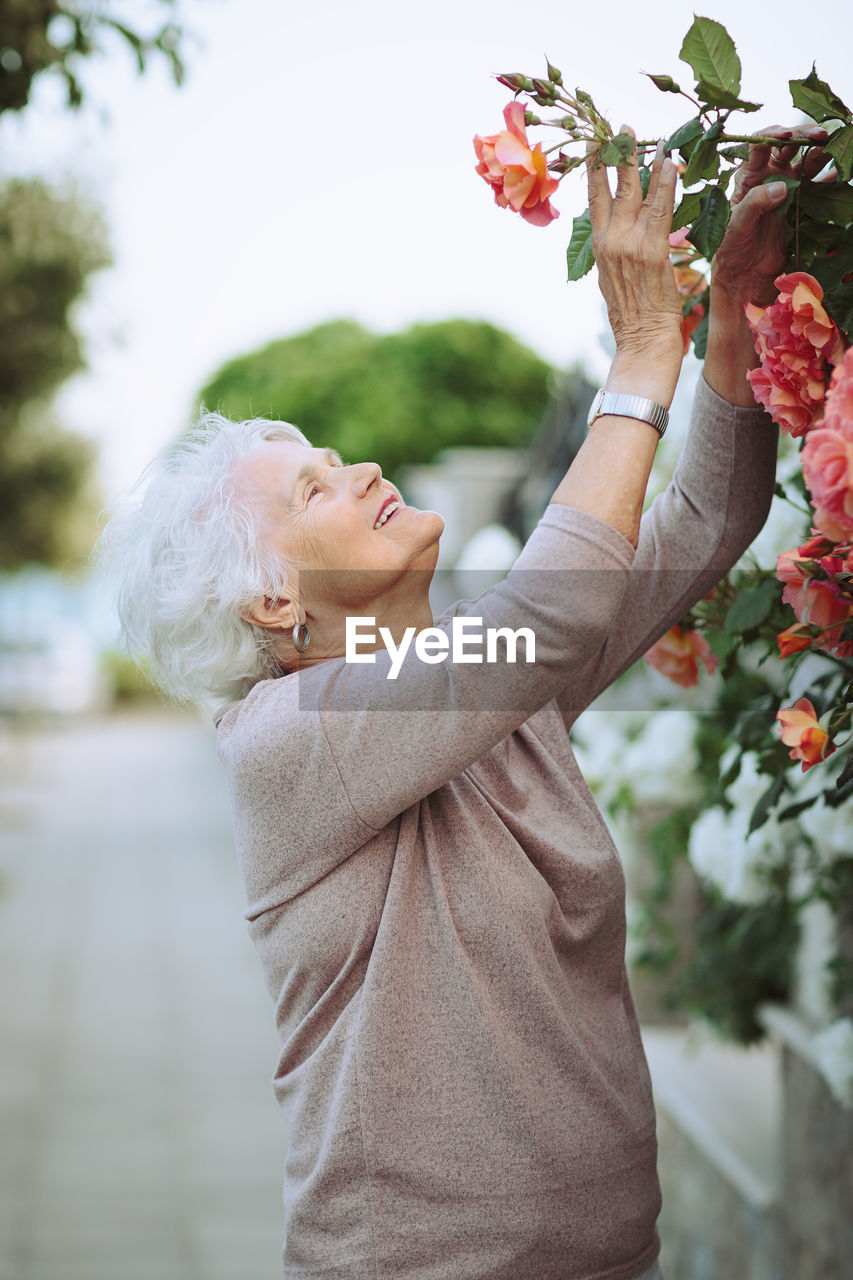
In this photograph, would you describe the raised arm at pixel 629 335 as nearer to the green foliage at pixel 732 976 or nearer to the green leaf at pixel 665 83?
the green leaf at pixel 665 83

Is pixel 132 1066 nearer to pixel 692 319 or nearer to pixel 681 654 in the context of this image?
pixel 681 654

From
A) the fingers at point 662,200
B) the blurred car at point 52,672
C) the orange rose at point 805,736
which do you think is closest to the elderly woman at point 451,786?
the fingers at point 662,200

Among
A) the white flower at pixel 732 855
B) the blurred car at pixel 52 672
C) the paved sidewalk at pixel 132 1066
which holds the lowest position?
the blurred car at pixel 52 672

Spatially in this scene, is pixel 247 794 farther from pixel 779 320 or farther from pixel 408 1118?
pixel 779 320

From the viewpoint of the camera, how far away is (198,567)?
1.60 meters

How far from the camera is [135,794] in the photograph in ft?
46.1

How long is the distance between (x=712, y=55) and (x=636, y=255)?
0.22m

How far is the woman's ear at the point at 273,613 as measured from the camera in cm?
162

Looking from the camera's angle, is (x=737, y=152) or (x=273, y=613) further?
(x=273, y=613)

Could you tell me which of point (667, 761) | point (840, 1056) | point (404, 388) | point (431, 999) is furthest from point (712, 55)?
point (404, 388)

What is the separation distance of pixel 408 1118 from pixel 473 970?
0.62 feet

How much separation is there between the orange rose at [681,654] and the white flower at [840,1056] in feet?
2.72

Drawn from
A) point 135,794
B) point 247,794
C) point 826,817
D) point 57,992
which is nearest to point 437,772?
point 247,794

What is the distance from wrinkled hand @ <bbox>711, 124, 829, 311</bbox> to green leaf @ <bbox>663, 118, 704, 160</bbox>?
69mm
